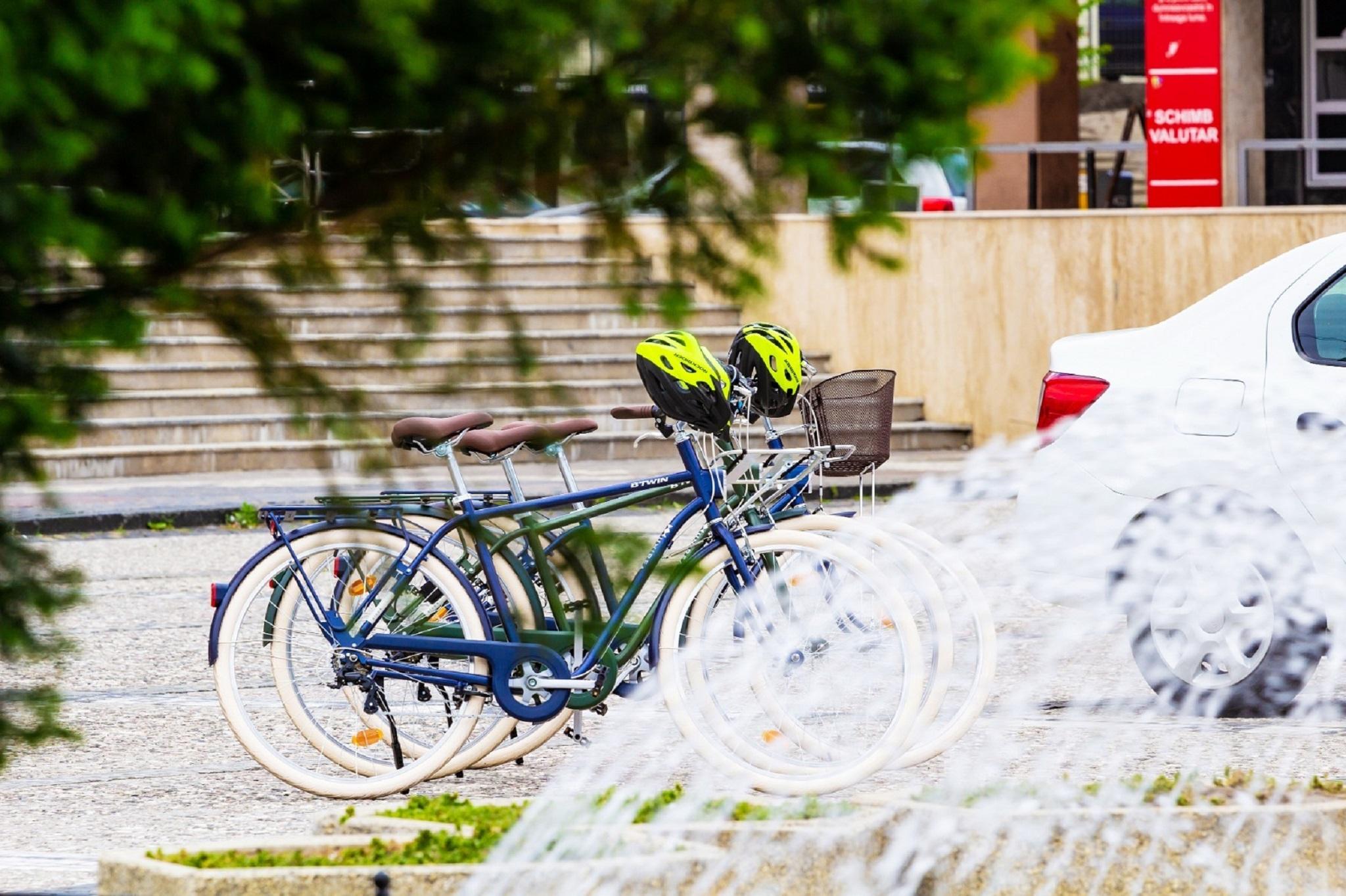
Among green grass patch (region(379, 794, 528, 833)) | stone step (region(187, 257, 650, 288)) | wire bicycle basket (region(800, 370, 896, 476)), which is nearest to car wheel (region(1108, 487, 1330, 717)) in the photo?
wire bicycle basket (region(800, 370, 896, 476))

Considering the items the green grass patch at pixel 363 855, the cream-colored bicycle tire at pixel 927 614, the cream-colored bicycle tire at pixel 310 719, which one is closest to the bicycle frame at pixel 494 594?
the cream-colored bicycle tire at pixel 310 719

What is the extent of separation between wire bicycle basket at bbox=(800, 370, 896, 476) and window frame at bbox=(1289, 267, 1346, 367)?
1332 millimetres

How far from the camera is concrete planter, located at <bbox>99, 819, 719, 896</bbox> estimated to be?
3795mm

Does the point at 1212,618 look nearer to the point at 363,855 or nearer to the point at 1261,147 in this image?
the point at 363,855

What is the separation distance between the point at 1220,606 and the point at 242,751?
310 centimetres

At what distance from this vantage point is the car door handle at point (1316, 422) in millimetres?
6711

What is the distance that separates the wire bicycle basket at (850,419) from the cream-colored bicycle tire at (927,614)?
3.87 feet

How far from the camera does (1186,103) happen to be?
58.4ft

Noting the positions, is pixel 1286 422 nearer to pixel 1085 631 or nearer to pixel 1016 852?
pixel 1085 631

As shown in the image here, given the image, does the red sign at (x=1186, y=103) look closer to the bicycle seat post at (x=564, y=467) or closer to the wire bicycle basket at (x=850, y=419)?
the wire bicycle basket at (x=850, y=419)

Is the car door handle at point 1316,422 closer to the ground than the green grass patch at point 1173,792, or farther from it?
farther from it

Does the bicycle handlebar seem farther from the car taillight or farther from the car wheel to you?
the car wheel

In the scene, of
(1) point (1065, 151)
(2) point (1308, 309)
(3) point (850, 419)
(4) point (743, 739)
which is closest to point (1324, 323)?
(2) point (1308, 309)

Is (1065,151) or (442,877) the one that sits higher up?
(1065,151)
